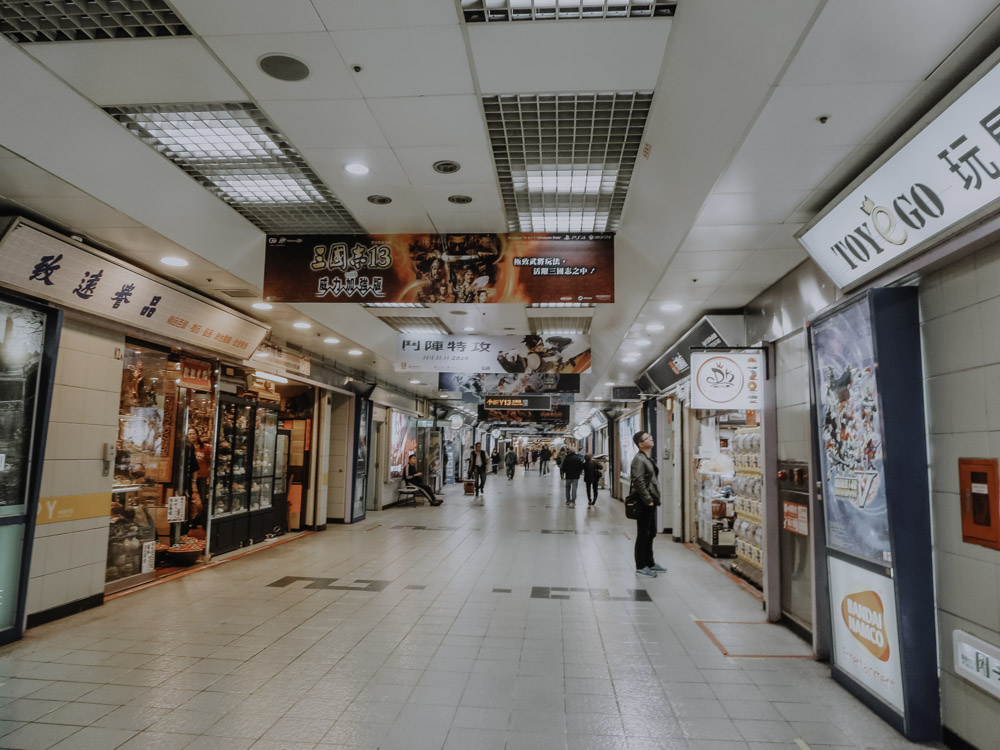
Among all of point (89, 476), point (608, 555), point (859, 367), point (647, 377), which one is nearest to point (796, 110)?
point (859, 367)

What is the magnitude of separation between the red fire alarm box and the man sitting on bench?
13248 millimetres

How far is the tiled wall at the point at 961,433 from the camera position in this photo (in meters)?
2.78

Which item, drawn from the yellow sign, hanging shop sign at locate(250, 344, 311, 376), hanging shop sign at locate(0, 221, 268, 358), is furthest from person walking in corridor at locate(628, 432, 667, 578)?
the yellow sign

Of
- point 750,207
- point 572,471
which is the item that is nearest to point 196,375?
point 750,207

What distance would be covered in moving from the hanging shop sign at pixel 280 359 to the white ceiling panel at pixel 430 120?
16.6 ft

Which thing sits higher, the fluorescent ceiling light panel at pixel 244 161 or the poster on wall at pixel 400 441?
the fluorescent ceiling light panel at pixel 244 161

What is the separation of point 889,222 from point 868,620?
234cm

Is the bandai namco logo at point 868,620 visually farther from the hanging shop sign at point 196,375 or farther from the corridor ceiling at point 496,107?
the hanging shop sign at point 196,375

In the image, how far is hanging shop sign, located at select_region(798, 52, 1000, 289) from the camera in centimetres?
233

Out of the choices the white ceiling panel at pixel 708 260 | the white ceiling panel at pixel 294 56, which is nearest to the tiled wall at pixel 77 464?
the white ceiling panel at pixel 294 56

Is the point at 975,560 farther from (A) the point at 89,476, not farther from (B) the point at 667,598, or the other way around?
(A) the point at 89,476

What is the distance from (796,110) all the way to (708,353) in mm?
3174

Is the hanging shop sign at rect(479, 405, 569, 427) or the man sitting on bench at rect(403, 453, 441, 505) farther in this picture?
the hanging shop sign at rect(479, 405, 569, 427)

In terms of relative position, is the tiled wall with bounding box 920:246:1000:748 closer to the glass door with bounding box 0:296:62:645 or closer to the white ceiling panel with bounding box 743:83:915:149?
the white ceiling panel with bounding box 743:83:915:149
